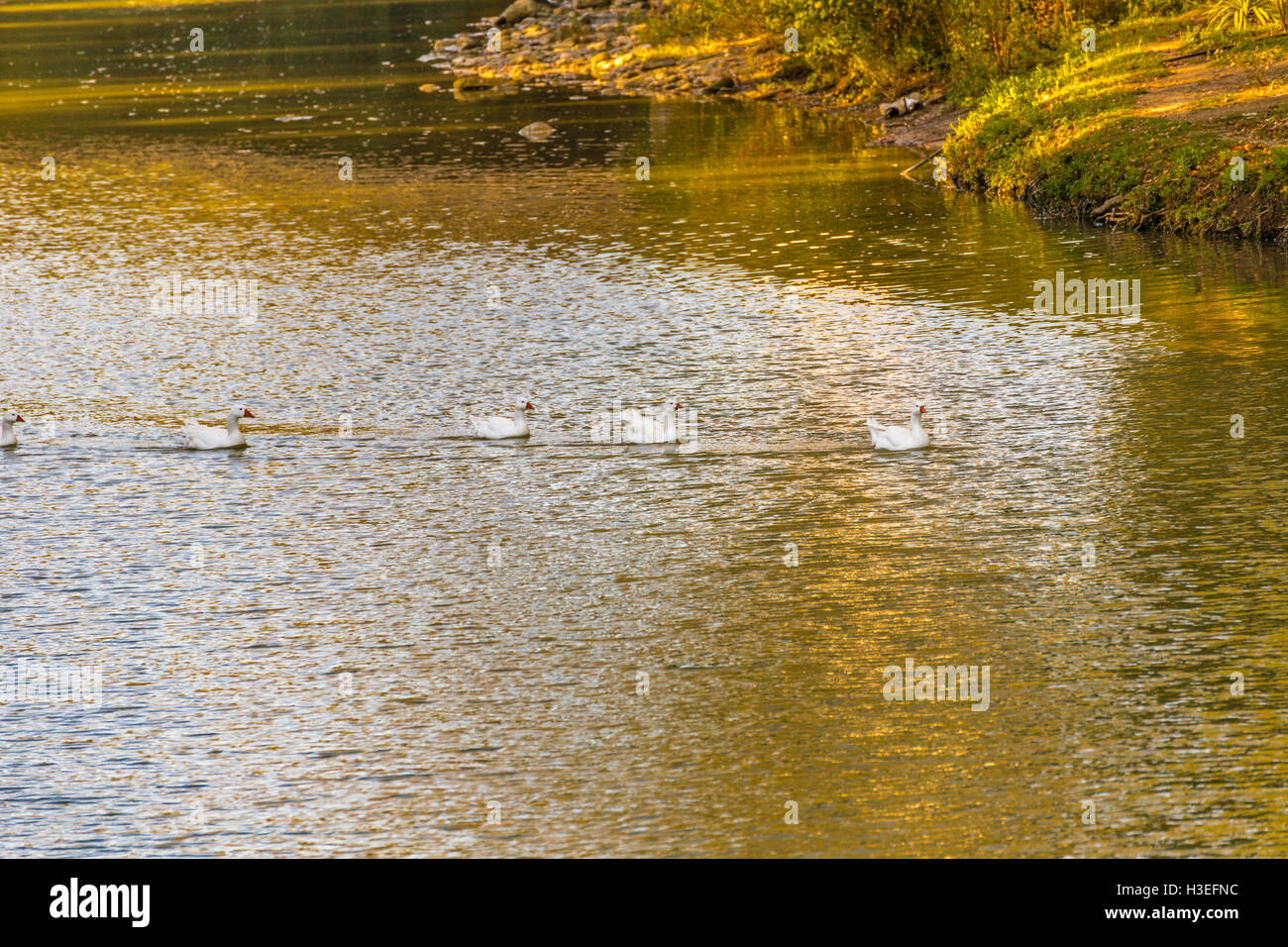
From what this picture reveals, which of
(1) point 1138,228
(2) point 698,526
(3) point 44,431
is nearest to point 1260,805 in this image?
(2) point 698,526

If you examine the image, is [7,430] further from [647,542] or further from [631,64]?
[631,64]

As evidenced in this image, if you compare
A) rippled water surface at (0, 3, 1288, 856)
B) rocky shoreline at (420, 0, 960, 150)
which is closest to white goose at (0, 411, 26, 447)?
rippled water surface at (0, 3, 1288, 856)

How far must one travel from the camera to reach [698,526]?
22.4 metres

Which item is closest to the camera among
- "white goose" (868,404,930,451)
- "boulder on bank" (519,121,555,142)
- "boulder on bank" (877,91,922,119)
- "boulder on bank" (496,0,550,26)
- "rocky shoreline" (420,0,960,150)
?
"white goose" (868,404,930,451)

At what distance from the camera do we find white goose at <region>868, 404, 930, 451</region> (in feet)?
80.7

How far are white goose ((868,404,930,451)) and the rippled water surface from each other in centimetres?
44

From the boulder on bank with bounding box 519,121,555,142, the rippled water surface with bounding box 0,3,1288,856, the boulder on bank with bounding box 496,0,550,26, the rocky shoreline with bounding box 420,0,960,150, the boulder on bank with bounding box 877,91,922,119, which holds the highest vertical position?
the boulder on bank with bounding box 496,0,550,26

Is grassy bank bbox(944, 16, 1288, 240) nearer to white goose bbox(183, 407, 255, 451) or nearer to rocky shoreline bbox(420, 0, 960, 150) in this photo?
rocky shoreline bbox(420, 0, 960, 150)

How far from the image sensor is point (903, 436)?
80.7 ft

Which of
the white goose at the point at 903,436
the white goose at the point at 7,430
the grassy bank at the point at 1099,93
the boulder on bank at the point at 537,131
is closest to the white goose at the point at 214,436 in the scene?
the white goose at the point at 7,430

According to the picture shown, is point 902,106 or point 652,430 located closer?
point 652,430

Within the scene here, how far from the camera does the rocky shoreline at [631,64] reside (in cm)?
6050

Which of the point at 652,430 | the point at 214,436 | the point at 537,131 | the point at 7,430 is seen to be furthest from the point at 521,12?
the point at 652,430

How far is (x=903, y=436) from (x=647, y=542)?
4.74 m
